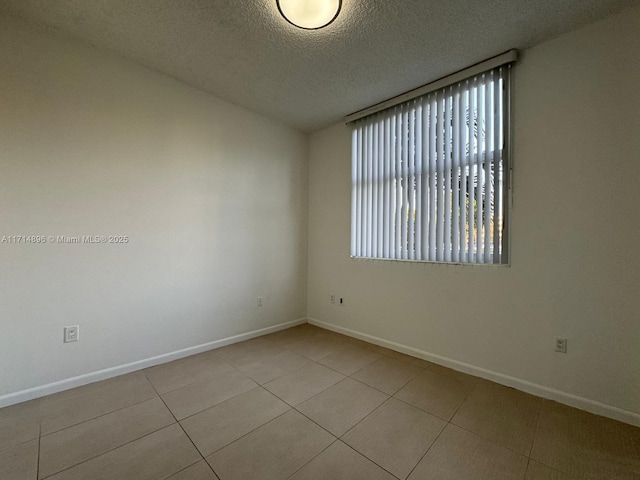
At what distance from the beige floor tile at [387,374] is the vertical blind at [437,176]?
1.05 m

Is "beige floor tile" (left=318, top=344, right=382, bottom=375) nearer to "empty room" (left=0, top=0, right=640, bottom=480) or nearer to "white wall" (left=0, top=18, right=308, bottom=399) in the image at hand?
"empty room" (left=0, top=0, right=640, bottom=480)

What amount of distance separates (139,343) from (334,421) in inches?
73.2

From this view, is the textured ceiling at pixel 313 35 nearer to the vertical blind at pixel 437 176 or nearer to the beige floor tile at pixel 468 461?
the vertical blind at pixel 437 176

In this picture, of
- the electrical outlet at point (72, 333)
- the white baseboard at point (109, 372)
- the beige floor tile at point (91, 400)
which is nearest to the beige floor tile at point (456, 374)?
the white baseboard at point (109, 372)

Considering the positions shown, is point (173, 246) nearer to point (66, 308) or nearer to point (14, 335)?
point (66, 308)

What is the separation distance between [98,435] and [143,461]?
0.42 meters

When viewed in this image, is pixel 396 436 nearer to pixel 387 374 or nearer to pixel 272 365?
pixel 387 374

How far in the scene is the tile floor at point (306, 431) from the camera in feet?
4.42

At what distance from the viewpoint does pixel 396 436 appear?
159cm

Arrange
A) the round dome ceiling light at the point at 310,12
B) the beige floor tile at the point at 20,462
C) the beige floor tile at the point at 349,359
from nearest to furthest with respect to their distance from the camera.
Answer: the beige floor tile at the point at 20,462
the round dome ceiling light at the point at 310,12
the beige floor tile at the point at 349,359

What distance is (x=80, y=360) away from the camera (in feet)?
6.85

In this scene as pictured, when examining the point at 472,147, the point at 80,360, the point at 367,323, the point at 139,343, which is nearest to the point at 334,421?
the point at 367,323

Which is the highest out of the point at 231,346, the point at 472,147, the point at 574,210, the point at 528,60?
the point at 528,60

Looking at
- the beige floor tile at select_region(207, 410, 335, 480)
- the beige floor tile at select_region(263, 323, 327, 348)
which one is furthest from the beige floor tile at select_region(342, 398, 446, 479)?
the beige floor tile at select_region(263, 323, 327, 348)
